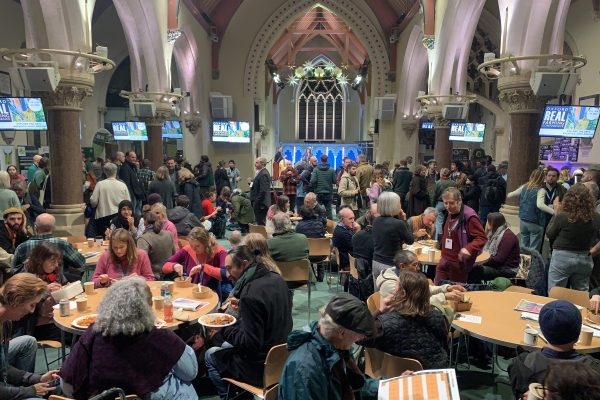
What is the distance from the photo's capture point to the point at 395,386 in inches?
81.7

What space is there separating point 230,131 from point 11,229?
37.3ft

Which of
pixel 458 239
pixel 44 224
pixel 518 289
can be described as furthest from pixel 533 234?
pixel 44 224

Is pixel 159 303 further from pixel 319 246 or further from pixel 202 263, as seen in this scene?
pixel 319 246

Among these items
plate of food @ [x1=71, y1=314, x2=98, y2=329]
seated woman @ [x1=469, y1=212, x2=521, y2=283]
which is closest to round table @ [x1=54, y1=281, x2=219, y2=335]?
plate of food @ [x1=71, y1=314, x2=98, y2=329]

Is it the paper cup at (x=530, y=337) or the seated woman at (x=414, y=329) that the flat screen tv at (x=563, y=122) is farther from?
the seated woman at (x=414, y=329)

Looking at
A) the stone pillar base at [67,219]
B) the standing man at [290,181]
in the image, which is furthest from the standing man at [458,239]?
the standing man at [290,181]

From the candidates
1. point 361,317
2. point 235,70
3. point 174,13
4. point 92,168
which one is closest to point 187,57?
point 235,70

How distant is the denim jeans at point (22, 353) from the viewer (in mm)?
3173

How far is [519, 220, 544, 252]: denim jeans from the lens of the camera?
6.29 metres

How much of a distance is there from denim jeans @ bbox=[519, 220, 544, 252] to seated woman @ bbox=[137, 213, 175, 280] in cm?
467

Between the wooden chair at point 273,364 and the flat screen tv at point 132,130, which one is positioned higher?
the flat screen tv at point 132,130

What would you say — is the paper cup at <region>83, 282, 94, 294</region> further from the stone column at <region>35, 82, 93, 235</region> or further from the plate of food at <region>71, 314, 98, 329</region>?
the stone column at <region>35, 82, 93, 235</region>

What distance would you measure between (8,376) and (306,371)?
2.08m

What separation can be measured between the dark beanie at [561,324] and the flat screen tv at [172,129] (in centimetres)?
1423
